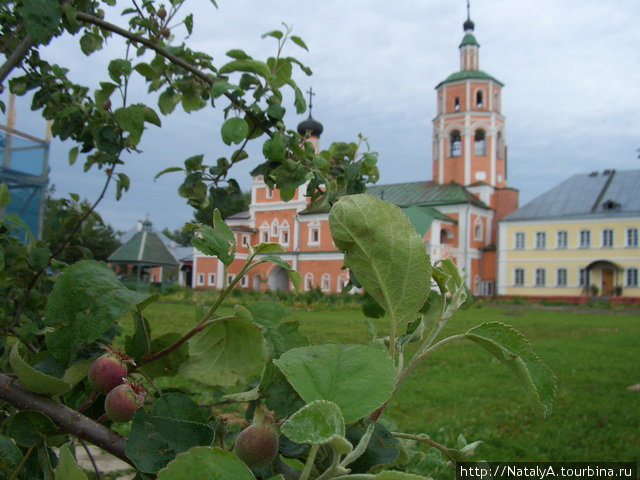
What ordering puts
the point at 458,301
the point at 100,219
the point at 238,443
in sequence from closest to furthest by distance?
the point at 238,443, the point at 458,301, the point at 100,219

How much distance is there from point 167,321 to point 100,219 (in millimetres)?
8859

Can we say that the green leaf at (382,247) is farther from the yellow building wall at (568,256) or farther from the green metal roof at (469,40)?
the green metal roof at (469,40)

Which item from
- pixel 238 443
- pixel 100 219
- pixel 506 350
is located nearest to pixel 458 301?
pixel 506 350

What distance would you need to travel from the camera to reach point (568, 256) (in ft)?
75.7

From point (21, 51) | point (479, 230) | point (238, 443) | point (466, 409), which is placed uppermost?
point (479, 230)

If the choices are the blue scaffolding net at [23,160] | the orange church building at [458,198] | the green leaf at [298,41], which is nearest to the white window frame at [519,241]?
the orange church building at [458,198]

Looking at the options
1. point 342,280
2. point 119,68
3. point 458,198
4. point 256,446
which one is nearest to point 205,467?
point 256,446

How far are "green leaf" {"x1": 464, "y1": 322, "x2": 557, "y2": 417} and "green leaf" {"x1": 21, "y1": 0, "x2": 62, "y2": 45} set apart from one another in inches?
31.4

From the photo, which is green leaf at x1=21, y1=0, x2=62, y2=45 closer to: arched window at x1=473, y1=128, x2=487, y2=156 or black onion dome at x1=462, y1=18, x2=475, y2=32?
arched window at x1=473, y1=128, x2=487, y2=156

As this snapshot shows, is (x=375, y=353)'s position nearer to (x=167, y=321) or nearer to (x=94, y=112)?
(x=94, y=112)

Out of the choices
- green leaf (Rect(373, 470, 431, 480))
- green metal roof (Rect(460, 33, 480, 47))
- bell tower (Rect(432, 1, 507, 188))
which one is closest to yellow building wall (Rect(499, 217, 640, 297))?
bell tower (Rect(432, 1, 507, 188))

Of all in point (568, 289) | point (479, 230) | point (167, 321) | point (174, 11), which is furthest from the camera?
point (479, 230)

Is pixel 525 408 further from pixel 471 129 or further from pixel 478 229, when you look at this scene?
pixel 471 129

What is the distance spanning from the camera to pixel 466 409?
13.4 ft
